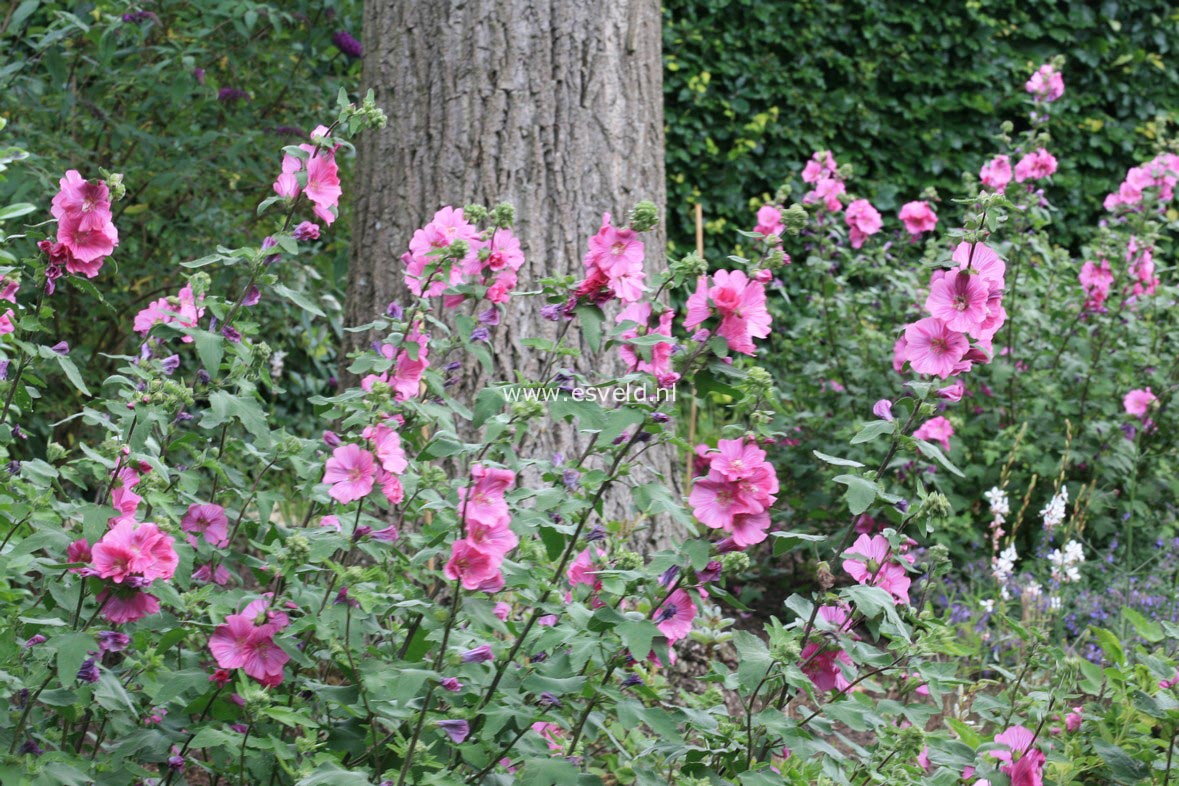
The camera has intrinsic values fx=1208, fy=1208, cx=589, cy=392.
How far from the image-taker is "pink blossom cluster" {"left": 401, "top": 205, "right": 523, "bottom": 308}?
6.70 feet

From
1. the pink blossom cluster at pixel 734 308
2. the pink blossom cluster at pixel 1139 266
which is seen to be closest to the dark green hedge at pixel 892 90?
the pink blossom cluster at pixel 1139 266

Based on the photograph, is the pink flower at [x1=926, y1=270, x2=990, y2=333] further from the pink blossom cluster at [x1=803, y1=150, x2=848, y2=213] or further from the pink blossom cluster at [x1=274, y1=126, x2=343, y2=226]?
the pink blossom cluster at [x1=803, y1=150, x2=848, y2=213]

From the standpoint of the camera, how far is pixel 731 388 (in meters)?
1.75

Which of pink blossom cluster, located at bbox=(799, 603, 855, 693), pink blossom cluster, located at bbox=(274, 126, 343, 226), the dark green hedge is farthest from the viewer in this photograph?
the dark green hedge

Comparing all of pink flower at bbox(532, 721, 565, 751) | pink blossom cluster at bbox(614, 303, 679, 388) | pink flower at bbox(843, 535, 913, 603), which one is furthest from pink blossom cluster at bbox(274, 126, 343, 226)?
pink flower at bbox(843, 535, 913, 603)

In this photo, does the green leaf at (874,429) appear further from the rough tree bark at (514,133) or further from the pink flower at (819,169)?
the pink flower at (819,169)

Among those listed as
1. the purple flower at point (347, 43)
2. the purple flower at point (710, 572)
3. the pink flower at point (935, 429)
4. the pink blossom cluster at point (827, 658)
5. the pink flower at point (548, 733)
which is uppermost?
the purple flower at point (347, 43)

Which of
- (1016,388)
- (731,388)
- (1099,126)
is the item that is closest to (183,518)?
(731,388)

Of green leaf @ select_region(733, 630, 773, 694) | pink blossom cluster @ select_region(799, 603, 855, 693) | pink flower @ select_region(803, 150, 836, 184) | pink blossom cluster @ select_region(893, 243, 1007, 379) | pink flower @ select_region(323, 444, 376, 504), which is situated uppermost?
pink blossom cluster @ select_region(893, 243, 1007, 379)

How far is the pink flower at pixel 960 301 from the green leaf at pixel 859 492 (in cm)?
27

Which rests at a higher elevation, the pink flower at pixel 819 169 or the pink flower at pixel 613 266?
the pink flower at pixel 613 266

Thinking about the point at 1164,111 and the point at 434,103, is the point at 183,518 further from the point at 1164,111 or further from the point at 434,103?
the point at 1164,111

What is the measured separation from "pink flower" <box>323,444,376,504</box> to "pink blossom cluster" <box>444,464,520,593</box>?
17 cm

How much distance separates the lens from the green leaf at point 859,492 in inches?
65.1
